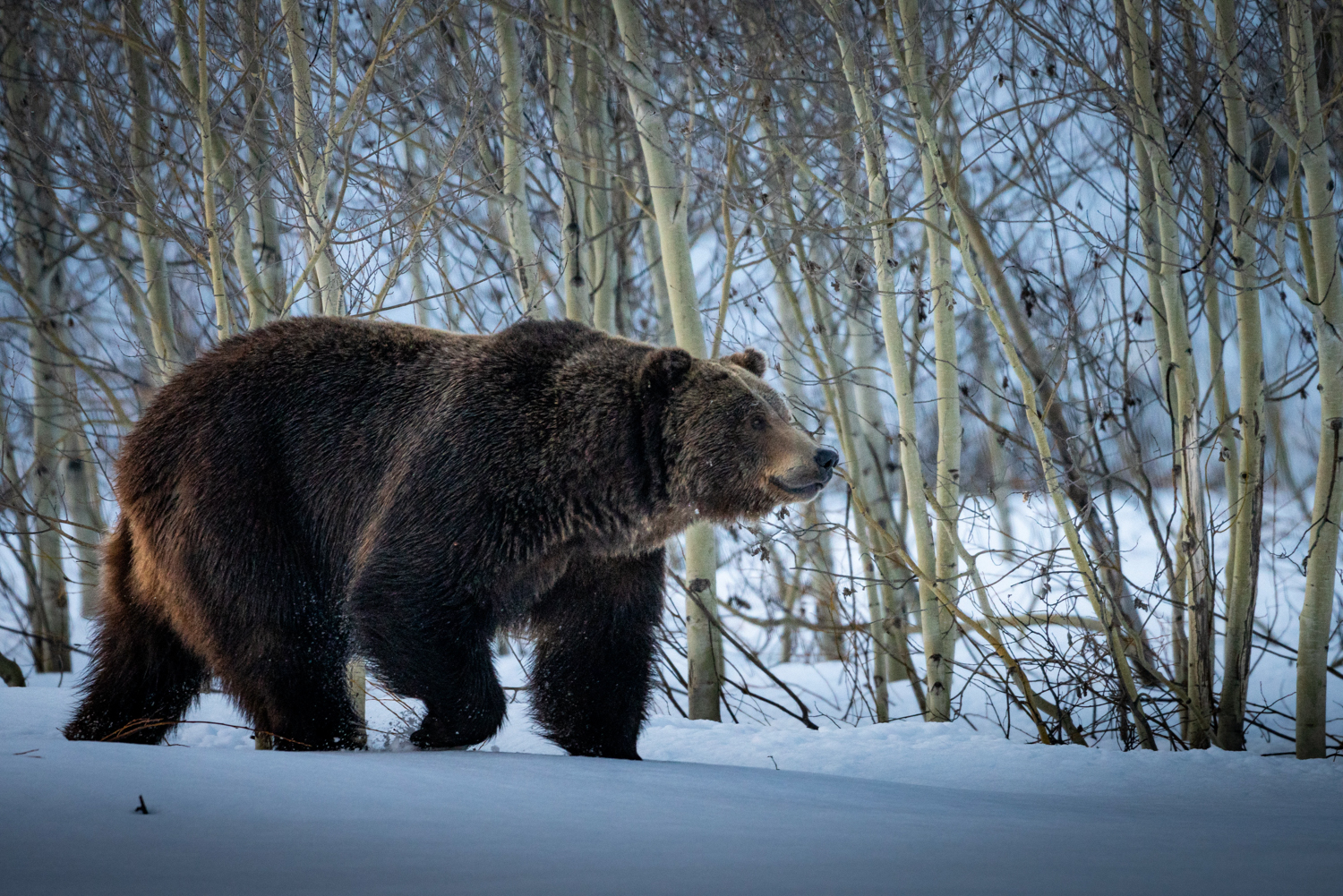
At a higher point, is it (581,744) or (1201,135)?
(1201,135)

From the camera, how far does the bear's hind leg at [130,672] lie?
16.1 ft

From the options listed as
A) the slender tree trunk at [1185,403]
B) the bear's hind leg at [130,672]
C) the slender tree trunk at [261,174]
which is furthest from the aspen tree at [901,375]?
the bear's hind leg at [130,672]

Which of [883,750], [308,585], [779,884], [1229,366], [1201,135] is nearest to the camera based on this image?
[779,884]

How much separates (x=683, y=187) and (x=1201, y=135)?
2.92 m

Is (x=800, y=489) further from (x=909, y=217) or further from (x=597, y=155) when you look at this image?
(x=597, y=155)

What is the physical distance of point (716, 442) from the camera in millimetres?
4754

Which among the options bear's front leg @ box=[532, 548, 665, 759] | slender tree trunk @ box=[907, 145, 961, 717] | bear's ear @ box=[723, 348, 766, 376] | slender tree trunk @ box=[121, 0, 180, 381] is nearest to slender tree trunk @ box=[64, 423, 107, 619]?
slender tree trunk @ box=[121, 0, 180, 381]

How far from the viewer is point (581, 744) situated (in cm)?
494

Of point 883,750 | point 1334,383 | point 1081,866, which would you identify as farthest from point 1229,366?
point 1081,866

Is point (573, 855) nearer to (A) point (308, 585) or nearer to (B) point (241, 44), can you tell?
(A) point (308, 585)

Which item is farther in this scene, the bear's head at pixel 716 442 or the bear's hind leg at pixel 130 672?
the bear's hind leg at pixel 130 672

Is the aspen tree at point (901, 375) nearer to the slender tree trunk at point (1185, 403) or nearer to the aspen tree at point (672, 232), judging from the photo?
the aspen tree at point (672, 232)

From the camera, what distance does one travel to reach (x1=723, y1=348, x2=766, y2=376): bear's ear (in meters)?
5.27

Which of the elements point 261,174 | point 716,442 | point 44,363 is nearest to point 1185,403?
point 716,442
